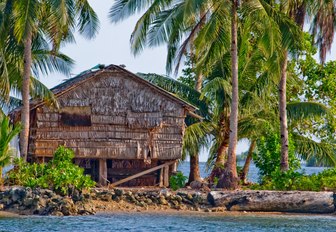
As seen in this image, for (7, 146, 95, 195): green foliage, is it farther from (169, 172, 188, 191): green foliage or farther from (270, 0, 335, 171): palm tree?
(270, 0, 335, 171): palm tree

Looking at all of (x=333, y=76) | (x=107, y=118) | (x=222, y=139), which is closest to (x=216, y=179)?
(x=222, y=139)

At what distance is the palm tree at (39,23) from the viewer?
95.7 ft

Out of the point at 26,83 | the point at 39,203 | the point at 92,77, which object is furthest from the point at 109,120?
the point at 39,203

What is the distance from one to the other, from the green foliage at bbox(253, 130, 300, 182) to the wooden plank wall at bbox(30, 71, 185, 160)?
288 cm

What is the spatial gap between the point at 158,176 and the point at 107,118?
3494mm

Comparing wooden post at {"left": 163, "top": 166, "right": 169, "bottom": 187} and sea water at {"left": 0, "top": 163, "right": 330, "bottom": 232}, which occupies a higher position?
wooden post at {"left": 163, "top": 166, "right": 169, "bottom": 187}

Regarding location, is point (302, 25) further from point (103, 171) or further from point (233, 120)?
point (103, 171)

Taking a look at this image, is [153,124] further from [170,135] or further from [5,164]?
[5,164]

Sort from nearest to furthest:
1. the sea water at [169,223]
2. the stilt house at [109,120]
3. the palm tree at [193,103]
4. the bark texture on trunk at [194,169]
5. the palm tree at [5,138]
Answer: the sea water at [169,223] → the palm tree at [5,138] → the stilt house at [109,120] → the palm tree at [193,103] → the bark texture on trunk at [194,169]

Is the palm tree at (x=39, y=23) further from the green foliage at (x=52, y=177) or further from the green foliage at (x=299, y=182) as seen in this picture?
the green foliage at (x=299, y=182)

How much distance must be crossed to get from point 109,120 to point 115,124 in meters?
0.27

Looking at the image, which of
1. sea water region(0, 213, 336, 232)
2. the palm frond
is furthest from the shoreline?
the palm frond

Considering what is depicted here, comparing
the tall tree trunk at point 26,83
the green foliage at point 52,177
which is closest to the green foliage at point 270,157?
the green foliage at point 52,177

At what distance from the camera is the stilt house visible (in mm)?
31938
